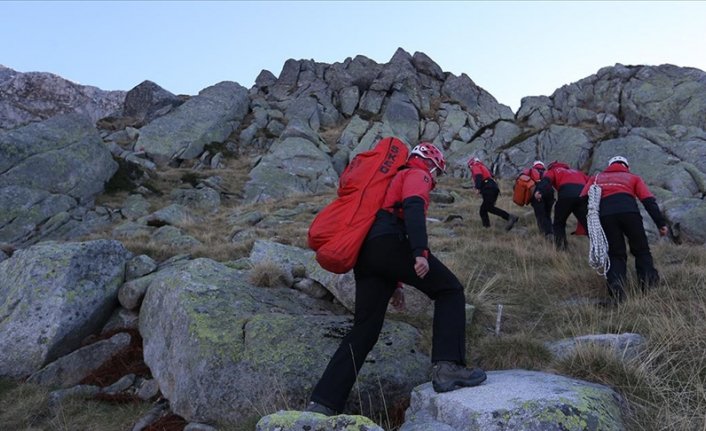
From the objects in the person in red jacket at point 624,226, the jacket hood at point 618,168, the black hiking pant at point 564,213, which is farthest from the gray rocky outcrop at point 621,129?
the person in red jacket at point 624,226

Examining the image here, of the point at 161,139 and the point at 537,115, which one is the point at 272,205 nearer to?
the point at 161,139

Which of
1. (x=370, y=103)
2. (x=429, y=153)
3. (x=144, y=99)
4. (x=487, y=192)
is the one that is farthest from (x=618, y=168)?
(x=144, y=99)

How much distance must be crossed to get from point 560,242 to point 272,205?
46.1 ft

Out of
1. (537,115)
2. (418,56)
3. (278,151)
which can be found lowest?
(278,151)

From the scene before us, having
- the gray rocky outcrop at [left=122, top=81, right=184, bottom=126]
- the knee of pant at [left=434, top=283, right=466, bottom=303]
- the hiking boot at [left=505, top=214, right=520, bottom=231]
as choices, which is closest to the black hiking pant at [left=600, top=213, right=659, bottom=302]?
the knee of pant at [left=434, top=283, right=466, bottom=303]

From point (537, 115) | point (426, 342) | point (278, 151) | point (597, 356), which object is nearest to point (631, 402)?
point (597, 356)

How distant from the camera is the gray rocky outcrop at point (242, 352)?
202 inches

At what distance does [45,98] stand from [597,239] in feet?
199

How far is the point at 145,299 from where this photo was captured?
7.36 m

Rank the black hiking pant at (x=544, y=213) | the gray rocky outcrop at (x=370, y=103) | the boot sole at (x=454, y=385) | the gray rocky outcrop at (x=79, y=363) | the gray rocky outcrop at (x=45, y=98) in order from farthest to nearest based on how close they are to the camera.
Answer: the gray rocky outcrop at (x=45, y=98)
the gray rocky outcrop at (x=370, y=103)
the black hiking pant at (x=544, y=213)
the gray rocky outcrop at (x=79, y=363)
the boot sole at (x=454, y=385)

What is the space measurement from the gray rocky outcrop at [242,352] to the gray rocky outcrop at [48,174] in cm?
1632

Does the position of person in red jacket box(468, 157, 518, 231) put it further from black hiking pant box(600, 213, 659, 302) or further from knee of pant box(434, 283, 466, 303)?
knee of pant box(434, 283, 466, 303)

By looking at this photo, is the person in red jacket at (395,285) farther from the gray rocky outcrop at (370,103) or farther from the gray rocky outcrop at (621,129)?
the gray rocky outcrop at (370,103)

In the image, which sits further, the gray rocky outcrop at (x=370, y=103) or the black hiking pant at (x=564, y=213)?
the gray rocky outcrop at (x=370, y=103)
